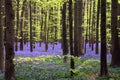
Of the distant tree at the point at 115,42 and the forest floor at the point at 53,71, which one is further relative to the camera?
the distant tree at the point at 115,42

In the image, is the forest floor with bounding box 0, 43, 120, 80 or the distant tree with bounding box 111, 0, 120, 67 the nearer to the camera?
the forest floor with bounding box 0, 43, 120, 80

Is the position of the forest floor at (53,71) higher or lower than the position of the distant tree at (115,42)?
lower

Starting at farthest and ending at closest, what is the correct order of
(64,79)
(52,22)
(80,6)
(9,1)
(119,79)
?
1. (52,22)
2. (80,6)
3. (119,79)
4. (64,79)
5. (9,1)

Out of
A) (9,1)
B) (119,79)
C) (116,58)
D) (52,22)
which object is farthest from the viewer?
(52,22)

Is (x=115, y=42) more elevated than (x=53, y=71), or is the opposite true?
(x=115, y=42)

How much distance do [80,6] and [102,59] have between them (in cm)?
1391

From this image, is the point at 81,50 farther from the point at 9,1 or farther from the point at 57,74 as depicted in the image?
the point at 9,1

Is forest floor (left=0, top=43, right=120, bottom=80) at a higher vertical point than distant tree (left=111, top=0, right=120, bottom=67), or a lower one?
lower

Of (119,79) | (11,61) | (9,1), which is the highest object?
(9,1)

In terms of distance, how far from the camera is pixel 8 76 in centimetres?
1202

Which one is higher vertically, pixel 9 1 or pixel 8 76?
pixel 9 1

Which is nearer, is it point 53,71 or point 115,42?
point 53,71

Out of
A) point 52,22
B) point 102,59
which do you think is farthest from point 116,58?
point 52,22

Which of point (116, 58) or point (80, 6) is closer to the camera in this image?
point (116, 58)
